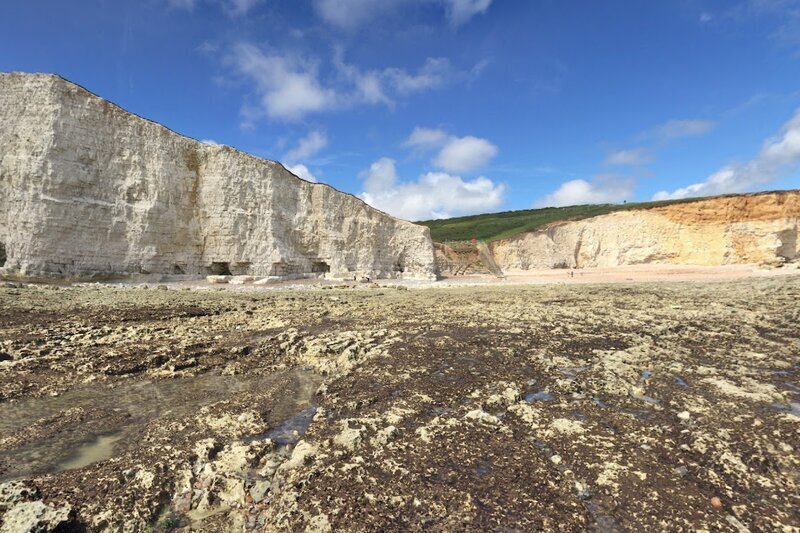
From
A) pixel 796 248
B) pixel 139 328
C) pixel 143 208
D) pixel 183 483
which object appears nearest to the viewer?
pixel 183 483

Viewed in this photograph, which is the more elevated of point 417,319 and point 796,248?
point 796,248

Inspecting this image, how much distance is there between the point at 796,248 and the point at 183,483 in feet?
173

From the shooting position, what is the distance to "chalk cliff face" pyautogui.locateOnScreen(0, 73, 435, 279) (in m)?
20.1

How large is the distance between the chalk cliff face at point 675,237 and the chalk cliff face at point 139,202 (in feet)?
83.6

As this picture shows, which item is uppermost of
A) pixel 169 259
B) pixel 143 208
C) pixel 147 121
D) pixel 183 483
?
pixel 147 121

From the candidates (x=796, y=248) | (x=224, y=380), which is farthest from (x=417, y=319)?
(x=796, y=248)

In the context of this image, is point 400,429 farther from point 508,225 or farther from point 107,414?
point 508,225

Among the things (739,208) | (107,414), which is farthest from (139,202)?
(739,208)

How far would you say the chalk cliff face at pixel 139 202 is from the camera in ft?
65.9

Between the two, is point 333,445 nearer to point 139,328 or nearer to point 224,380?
point 224,380

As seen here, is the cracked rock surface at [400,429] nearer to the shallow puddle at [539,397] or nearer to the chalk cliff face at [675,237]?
the shallow puddle at [539,397]

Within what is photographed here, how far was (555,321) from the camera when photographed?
33.9 feet

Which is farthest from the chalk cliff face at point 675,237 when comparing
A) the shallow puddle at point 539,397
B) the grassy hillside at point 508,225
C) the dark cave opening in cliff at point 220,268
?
the shallow puddle at point 539,397

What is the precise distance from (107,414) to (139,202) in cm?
2273
